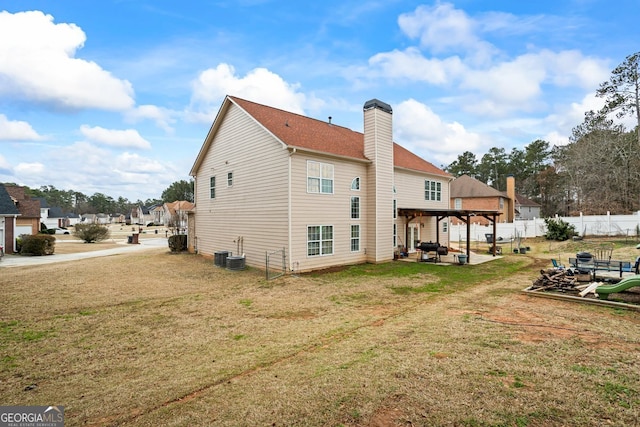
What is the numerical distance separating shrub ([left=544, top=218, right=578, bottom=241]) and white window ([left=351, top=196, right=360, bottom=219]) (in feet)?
67.9

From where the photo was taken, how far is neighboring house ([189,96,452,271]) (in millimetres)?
13617

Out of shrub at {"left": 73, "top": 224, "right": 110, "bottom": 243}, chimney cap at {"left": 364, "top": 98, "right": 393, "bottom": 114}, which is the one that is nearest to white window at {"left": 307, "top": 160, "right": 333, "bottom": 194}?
chimney cap at {"left": 364, "top": 98, "right": 393, "bottom": 114}

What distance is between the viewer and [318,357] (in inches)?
204

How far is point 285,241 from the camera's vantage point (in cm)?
1327

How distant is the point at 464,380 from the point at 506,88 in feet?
81.0

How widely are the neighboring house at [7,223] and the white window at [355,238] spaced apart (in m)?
22.2

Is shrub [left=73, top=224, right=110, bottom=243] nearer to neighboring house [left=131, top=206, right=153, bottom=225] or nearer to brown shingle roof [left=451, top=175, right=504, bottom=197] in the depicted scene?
brown shingle roof [left=451, top=175, right=504, bottom=197]

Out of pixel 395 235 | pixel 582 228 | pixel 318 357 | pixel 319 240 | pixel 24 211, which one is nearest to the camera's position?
pixel 318 357

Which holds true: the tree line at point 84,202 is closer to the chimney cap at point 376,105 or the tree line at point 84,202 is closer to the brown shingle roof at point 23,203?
the brown shingle roof at point 23,203

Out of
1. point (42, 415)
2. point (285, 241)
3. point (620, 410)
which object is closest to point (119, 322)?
point (42, 415)

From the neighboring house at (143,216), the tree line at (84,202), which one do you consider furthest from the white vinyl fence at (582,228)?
the tree line at (84,202)

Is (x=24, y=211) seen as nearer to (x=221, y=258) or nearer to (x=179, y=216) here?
(x=179, y=216)

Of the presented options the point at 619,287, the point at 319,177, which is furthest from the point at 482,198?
the point at 619,287

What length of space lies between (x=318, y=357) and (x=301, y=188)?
9099 millimetres
